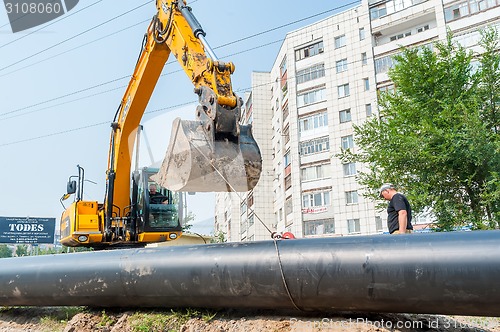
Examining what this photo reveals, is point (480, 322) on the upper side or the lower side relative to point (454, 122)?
lower

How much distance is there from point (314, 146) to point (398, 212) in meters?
29.1

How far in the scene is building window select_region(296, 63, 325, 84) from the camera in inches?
1398

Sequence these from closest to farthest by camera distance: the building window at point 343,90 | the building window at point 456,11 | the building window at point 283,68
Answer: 1. the building window at point 456,11
2. the building window at point 343,90
3. the building window at point 283,68

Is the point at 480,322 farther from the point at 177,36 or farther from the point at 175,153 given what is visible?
the point at 177,36

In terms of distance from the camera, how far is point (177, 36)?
6.70 m

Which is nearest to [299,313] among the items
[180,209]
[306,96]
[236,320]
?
[236,320]

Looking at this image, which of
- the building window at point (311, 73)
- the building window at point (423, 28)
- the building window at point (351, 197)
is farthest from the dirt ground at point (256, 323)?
the building window at point (311, 73)

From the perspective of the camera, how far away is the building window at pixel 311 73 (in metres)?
35.5

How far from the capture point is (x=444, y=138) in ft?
45.0

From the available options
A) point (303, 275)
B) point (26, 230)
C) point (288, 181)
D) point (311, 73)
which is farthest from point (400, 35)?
point (26, 230)

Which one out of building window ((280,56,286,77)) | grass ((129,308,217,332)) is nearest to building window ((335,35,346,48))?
building window ((280,56,286,77))

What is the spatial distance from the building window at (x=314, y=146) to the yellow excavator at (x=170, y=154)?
84.7 ft

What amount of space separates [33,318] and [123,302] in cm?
169

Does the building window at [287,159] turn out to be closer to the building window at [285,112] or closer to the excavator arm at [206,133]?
the building window at [285,112]
